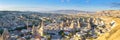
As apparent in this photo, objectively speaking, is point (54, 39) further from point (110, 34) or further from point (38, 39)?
point (110, 34)

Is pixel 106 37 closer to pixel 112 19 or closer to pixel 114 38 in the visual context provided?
pixel 114 38

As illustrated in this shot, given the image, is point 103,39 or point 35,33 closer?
point 103,39

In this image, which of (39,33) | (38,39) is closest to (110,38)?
(38,39)

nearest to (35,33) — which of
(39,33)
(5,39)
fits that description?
(39,33)

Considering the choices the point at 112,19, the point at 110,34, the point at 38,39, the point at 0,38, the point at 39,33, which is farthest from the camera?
the point at 39,33

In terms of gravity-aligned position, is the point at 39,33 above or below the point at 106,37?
below

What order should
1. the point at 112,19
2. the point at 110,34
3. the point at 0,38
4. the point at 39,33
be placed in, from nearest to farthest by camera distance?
the point at 110,34
the point at 112,19
the point at 0,38
the point at 39,33

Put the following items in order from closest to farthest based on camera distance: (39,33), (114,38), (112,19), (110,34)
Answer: (114,38) → (110,34) → (112,19) → (39,33)

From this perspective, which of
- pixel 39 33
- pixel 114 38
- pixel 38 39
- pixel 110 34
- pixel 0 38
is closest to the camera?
pixel 114 38

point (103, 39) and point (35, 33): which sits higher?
point (103, 39)
